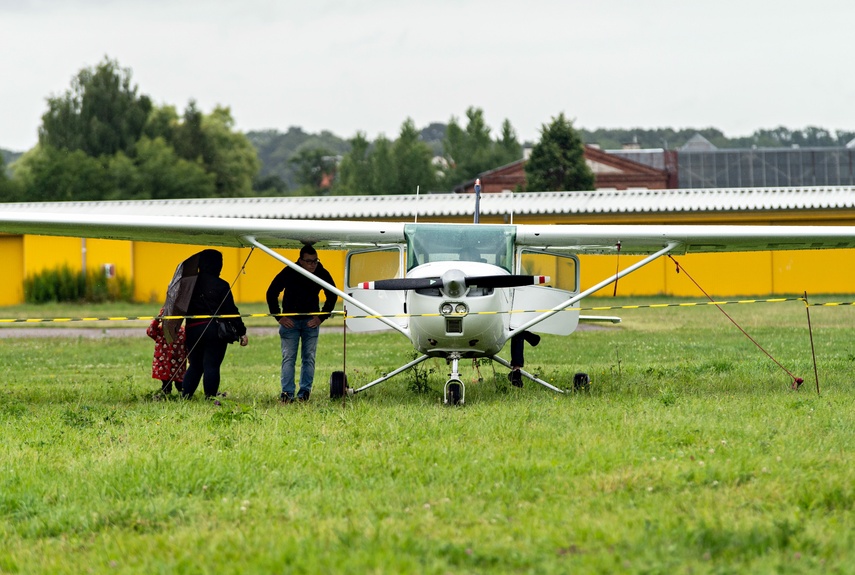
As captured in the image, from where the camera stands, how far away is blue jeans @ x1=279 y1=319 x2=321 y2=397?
453 inches

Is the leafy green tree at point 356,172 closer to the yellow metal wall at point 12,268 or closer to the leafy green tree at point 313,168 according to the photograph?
the leafy green tree at point 313,168

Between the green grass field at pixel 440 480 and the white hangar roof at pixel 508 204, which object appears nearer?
the green grass field at pixel 440 480

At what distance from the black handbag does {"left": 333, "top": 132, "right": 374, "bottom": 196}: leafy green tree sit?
6025 cm

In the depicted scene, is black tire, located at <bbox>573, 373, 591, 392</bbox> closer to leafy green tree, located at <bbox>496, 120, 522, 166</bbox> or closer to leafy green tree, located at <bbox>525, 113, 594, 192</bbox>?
leafy green tree, located at <bbox>525, 113, 594, 192</bbox>

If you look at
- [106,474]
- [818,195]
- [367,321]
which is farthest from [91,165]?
[106,474]

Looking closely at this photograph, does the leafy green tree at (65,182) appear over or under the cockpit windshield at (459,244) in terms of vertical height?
over

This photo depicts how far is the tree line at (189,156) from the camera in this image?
206ft

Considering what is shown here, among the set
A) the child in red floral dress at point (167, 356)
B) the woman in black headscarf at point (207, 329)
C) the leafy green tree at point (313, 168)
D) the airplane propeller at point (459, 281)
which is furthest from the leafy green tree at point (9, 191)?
the airplane propeller at point (459, 281)

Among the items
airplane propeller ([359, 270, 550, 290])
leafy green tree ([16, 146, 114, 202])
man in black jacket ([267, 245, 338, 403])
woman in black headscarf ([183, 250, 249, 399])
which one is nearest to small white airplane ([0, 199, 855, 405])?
airplane propeller ([359, 270, 550, 290])

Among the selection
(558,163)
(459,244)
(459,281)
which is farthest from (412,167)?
(459,281)

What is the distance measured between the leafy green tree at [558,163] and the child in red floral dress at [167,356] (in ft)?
136

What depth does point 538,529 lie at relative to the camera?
5543mm

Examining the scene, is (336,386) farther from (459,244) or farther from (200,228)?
(200,228)

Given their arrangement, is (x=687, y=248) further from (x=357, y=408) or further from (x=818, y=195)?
(x=818, y=195)
